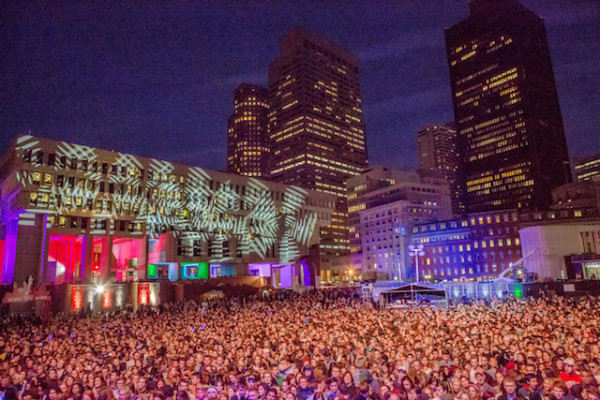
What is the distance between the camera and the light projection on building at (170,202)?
192ft

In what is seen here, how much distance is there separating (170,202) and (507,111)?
130134mm

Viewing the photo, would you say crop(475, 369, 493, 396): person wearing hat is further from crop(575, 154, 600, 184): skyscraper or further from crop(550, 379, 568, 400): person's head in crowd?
crop(575, 154, 600, 184): skyscraper

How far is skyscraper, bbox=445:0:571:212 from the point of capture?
146125 mm

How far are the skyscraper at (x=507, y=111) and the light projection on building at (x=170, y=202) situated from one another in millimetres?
90014

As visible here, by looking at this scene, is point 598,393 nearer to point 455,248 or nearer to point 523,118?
point 455,248

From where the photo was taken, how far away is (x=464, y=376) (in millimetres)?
9008

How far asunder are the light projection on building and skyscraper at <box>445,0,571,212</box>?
295 ft

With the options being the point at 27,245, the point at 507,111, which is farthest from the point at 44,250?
the point at 507,111

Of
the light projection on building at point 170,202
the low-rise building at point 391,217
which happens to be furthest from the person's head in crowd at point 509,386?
the low-rise building at point 391,217

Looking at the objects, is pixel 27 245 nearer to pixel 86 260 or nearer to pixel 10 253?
pixel 10 253

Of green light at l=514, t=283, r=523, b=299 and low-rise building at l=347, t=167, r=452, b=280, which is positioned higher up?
low-rise building at l=347, t=167, r=452, b=280

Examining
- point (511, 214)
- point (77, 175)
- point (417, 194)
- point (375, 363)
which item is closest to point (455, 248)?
point (511, 214)

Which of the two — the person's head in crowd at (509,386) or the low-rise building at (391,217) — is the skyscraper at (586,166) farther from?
the person's head in crowd at (509,386)

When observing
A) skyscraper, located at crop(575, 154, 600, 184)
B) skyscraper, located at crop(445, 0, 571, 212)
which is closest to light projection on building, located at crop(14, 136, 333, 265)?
skyscraper, located at crop(445, 0, 571, 212)
